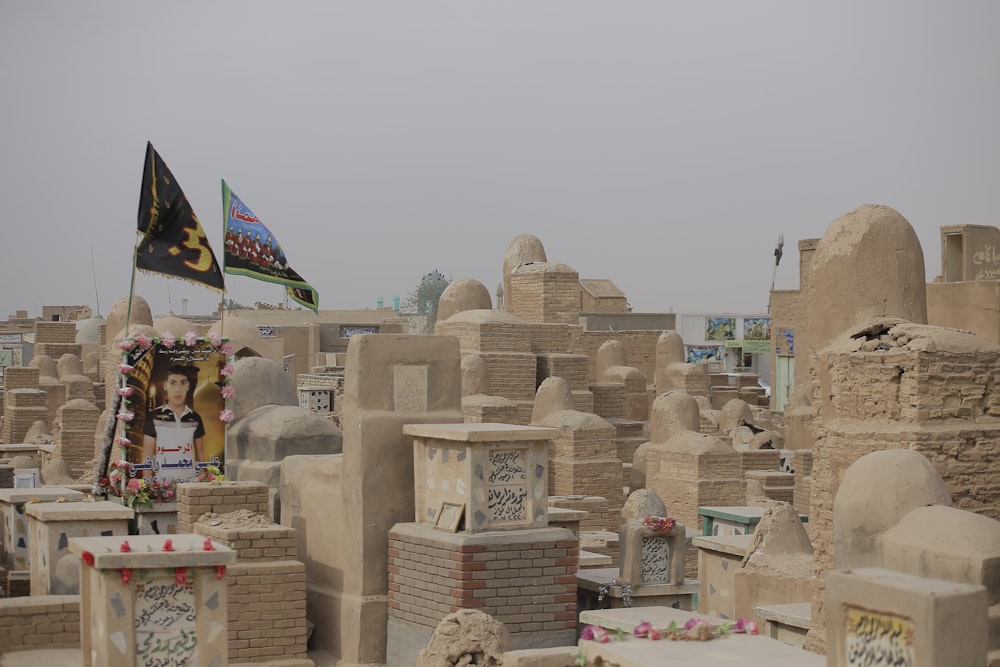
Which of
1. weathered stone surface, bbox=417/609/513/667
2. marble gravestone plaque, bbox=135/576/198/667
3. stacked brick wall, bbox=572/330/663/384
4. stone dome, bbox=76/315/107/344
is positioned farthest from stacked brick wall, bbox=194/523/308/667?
stone dome, bbox=76/315/107/344

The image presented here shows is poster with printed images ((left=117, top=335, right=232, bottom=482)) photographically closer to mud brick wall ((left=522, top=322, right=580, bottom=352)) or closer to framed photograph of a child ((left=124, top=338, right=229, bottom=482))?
framed photograph of a child ((left=124, top=338, right=229, bottom=482))

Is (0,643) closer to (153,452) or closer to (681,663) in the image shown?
(153,452)

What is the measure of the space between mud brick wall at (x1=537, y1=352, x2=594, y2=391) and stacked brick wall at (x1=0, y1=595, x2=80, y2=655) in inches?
564

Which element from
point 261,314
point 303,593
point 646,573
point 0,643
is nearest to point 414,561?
point 303,593

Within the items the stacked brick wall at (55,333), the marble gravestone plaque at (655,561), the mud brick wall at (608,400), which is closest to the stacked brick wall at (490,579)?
the marble gravestone plaque at (655,561)

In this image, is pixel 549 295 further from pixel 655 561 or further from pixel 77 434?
pixel 655 561

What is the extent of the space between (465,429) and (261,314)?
114 feet

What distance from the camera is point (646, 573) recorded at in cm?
1060

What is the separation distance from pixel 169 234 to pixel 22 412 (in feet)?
48.0

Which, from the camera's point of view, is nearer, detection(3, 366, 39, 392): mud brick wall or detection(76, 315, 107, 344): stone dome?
detection(3, 366, 39, 392): mud brick wall

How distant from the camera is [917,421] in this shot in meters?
8.58

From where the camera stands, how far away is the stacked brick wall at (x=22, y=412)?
26031 mm

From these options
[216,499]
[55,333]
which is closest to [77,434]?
[216,499]

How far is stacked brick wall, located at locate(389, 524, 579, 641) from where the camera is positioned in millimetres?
9727
